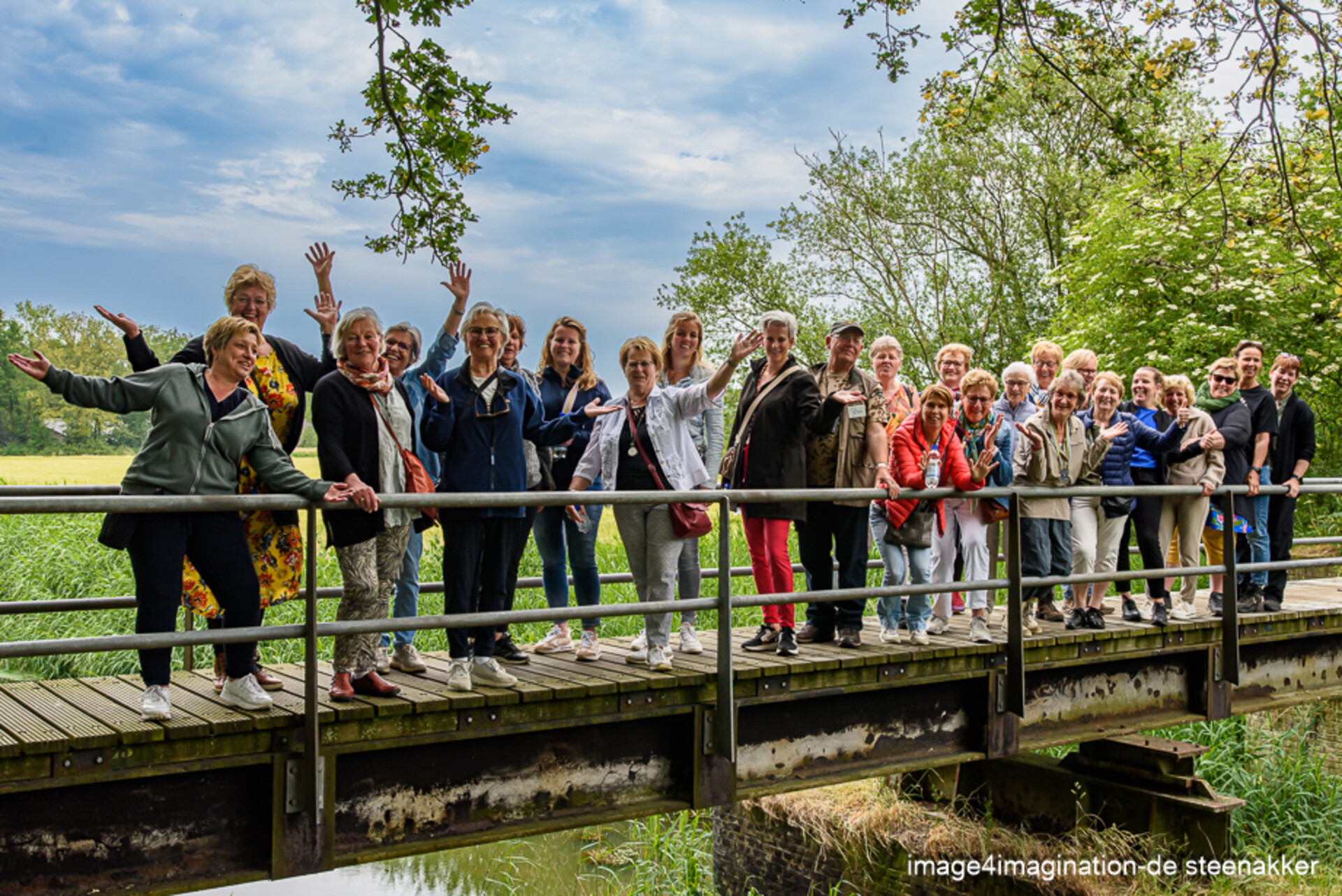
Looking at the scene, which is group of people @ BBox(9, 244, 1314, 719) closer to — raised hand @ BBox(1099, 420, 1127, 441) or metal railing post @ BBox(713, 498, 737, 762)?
raised hand @ BBox(1099, 420, 1127, 441)

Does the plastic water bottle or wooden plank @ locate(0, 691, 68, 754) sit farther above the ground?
the plastic water bottle

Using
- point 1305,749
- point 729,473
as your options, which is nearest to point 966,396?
point 729,473

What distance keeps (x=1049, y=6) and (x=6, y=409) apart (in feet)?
129

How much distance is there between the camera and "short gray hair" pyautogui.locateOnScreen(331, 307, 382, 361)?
15.3 feet

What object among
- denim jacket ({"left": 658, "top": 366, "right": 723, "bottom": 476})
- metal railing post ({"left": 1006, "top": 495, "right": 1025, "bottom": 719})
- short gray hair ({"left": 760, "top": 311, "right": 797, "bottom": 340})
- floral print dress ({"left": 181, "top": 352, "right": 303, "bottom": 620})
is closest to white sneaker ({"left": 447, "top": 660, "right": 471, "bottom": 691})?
floral print dress ({"left": 181, "top": 352, "right": 303, "bottom": 620})

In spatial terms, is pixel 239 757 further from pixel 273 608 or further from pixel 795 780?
pixel 273 608

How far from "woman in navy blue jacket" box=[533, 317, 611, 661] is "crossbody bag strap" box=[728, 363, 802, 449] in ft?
2.49

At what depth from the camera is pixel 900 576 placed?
21.1 feet

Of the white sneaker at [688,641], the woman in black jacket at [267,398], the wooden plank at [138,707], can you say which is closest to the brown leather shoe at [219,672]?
the woman in black jacket at [267,398]

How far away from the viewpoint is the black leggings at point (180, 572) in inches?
162

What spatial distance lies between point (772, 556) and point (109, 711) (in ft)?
10.6

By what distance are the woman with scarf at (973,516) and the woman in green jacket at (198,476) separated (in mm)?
3704

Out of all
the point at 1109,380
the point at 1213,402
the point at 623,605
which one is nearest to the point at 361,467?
the point at 623,605

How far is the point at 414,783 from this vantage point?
463 centimetres
